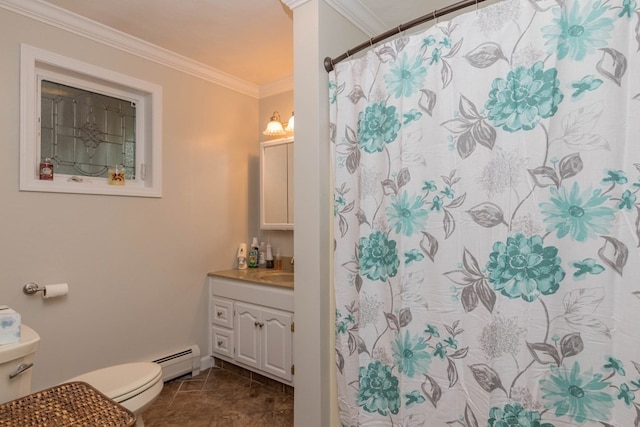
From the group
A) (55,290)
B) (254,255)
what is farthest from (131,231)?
(254,255)

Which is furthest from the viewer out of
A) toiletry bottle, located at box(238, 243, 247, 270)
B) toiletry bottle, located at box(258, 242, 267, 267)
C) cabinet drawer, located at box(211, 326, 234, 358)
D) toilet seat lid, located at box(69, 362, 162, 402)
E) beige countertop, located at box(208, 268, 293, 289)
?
toiletry bottle, located at box(258, 242, 267, 267)

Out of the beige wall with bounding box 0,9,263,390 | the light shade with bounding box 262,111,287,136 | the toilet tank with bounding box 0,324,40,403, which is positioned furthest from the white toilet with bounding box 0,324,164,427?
the light shade with bounding box 262,111,287,136

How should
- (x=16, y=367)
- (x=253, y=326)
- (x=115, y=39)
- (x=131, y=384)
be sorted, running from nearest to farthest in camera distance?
(x=16, y=367) → (x=131, y=384) → (x=115, y=39) → (x=253, y=326)

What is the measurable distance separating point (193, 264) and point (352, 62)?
1.95 metres

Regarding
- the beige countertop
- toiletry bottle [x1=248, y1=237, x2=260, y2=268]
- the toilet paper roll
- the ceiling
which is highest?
the ceiling

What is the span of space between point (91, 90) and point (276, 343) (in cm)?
210

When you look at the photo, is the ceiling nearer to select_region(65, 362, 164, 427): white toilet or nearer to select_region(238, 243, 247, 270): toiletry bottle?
select_region(238, 243, 247, 270): toiletry bottle

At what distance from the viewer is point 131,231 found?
2375 mm

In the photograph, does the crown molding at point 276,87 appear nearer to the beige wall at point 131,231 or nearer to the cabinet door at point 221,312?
the beige wall at point 131,231

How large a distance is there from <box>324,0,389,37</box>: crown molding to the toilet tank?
6.63ft

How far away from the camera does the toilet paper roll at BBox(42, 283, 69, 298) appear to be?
6.40 ft

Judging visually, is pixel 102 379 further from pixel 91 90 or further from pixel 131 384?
pixel 91 90

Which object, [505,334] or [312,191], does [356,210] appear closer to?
[312,191]

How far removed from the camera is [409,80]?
4.60 feet
